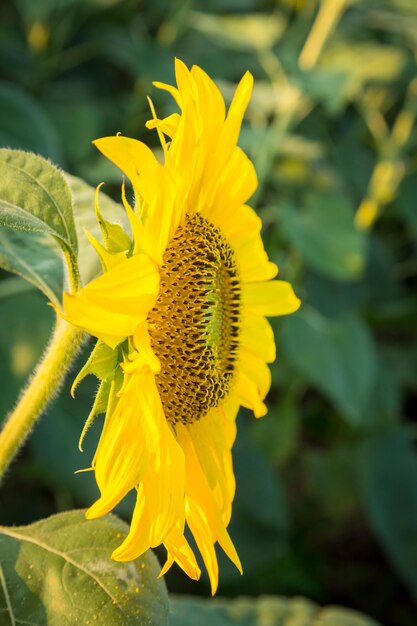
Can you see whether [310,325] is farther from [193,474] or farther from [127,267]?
[127,267]

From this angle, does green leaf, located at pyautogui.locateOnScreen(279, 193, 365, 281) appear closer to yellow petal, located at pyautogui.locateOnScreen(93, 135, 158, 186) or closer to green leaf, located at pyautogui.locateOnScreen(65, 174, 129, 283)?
green leaf, located at pyautogui.locateOnScreen(65, 174, 129, 283)

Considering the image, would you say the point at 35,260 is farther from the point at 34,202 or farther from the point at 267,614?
the point at 267,614

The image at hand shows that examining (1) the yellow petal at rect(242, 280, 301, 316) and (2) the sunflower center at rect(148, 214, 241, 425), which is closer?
(2) the sunflower center at rect(148, 214, 241, 425)

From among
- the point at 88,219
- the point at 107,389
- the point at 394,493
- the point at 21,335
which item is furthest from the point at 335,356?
the point at 107,389

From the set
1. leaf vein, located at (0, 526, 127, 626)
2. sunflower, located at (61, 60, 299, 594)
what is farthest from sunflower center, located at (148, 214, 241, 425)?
leaf vein, located at (0, 526, 127, 626)

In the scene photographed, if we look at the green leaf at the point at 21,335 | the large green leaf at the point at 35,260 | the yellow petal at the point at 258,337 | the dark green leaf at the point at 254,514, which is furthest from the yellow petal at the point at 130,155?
the dark green leaf at the point at 254,514
